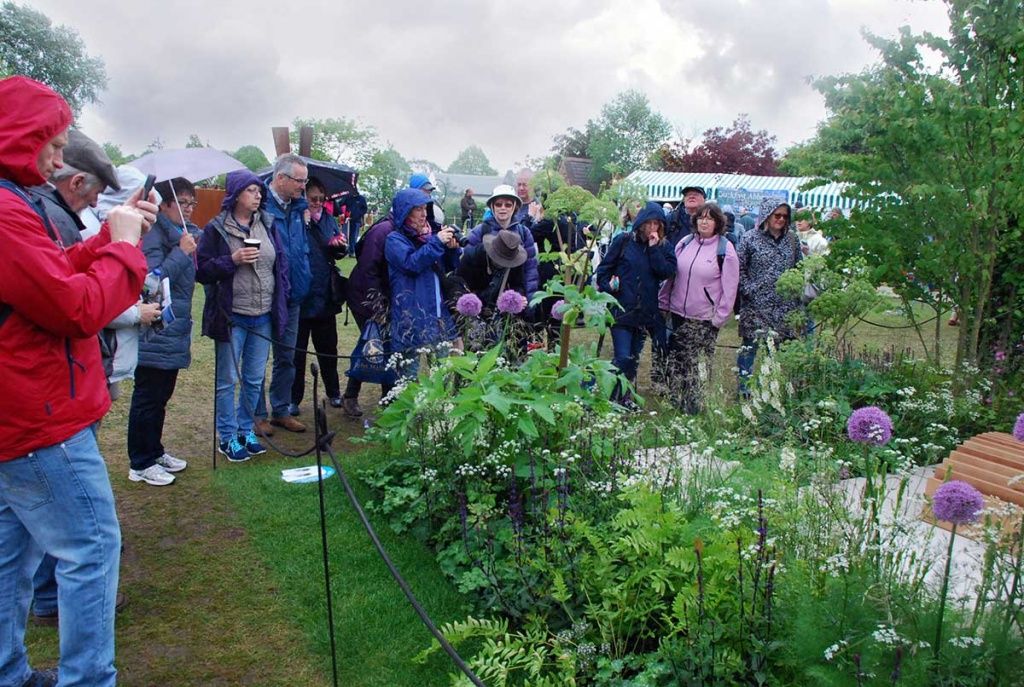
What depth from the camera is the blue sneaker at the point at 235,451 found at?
5.59 meters

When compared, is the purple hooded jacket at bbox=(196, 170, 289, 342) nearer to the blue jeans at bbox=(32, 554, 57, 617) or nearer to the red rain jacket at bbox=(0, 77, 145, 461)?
the blue jeans at bbox=(32, 554, 57, 617)

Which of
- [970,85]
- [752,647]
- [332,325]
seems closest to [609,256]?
[332,325]

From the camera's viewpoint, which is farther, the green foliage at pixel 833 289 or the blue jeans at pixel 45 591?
the green foliage at pixel 833 289

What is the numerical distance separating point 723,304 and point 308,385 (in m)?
4.31

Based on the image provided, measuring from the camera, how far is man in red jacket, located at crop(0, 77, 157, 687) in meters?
2.21

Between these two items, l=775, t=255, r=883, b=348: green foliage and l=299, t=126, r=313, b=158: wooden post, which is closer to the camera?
l=775, t=255, r=883, b=348: green foliage

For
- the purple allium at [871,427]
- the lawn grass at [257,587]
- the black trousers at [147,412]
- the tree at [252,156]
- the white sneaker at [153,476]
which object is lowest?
the lawn grass at [257,587]

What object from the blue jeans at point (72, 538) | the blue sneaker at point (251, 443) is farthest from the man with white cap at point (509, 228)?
the blue jeans at point (72, 538)

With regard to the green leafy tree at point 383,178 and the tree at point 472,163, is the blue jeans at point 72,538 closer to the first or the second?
the green leafy tree at point 383,178

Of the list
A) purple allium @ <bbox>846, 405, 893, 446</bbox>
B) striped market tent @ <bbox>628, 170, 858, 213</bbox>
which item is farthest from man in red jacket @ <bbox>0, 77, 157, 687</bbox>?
striped market tent @ <bbox>628, 170, 858, 213</bbox>

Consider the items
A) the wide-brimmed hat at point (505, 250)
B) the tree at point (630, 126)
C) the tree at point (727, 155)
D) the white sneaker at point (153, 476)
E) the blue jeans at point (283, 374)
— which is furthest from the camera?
the tree at point (630, 126)

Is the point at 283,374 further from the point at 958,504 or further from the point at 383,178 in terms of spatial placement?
the point at 383,178

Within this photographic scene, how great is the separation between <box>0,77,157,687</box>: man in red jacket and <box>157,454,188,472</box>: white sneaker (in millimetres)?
2749

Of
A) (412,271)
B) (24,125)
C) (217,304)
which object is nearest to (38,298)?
(24,125)
